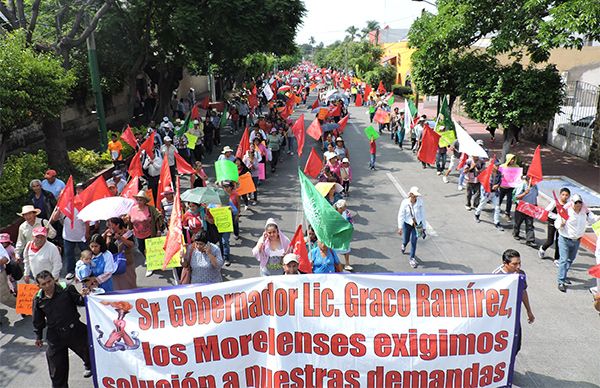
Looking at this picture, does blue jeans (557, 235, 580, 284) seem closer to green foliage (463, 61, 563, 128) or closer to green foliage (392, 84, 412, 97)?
green foliage (463, 61, 563, 128)

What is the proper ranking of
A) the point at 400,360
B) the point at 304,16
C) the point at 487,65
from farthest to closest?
the point at 304,16, the point at 487,65, the point at 400,360

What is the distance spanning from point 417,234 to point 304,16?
14.7 metres

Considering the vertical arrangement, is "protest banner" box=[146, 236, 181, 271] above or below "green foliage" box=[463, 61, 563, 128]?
below

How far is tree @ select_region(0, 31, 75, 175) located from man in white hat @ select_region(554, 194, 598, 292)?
10.2m

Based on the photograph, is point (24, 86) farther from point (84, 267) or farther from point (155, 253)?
point (84, 267)

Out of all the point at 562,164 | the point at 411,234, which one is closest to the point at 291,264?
the point at 411,234

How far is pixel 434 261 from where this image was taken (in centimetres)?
864

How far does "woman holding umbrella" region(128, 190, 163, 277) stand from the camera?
24.6 feet

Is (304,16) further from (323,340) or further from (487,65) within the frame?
(323,340)

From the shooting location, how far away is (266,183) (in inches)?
554

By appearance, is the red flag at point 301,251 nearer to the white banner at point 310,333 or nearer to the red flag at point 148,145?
the white banner at point 310,333

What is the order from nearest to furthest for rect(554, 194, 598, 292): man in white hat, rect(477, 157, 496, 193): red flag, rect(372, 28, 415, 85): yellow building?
rect(554, 194, 598, 292): man in white hat < rect(477, 157, 496, 193): red flag < rect(372, 28, 415, 85): yellow building

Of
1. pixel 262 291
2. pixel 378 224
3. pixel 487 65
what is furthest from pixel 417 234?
pixel 487 65

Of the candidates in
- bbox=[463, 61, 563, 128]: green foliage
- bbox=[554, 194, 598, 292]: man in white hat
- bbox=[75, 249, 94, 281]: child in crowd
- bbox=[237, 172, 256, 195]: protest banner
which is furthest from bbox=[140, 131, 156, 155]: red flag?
bbox=[463, 61, 563, 128]: green foliage
